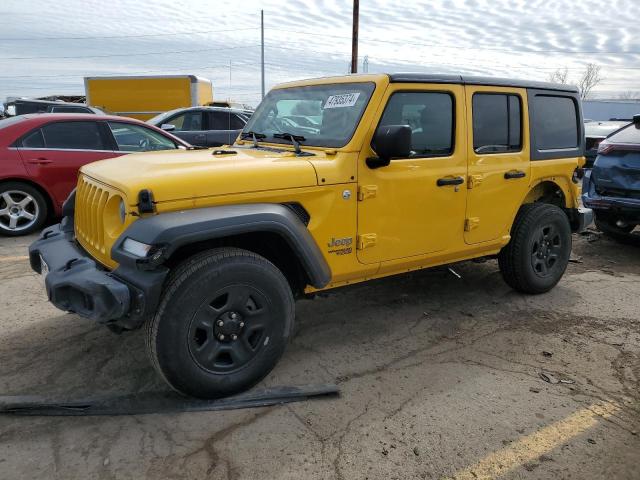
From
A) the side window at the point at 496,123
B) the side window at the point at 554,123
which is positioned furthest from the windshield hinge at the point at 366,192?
the side window at the point at 554,123

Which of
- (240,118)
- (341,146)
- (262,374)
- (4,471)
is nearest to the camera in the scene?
(4,471)

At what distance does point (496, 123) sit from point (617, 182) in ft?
9.55

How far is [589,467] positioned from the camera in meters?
2.50

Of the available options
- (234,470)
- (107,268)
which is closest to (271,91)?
(107,268)

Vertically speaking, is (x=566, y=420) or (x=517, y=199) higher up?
(x=517, y=199)

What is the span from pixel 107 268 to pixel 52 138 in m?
4.46

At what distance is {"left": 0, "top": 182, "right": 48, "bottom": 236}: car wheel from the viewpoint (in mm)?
6375

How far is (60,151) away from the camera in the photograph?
6535mm

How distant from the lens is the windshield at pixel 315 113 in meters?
Answer: 3.44

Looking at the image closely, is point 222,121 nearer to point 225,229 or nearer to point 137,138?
point 137,138

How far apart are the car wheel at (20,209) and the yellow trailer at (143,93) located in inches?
470

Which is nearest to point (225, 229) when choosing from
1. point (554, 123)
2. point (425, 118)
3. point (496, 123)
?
point (425, 118)

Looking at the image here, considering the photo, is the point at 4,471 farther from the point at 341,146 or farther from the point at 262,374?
the point at 341,146

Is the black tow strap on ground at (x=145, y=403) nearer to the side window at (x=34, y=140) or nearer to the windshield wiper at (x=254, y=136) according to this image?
the windshield wiper at (x=254, y=136)
